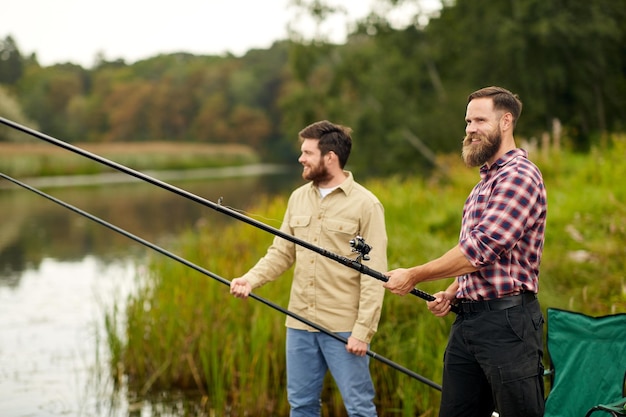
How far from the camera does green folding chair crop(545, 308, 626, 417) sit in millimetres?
3125

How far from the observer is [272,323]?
5.38 meters

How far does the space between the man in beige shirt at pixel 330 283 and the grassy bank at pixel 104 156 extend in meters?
26.7

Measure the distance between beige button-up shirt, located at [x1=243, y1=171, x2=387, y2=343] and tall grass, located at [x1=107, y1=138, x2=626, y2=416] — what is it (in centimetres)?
113

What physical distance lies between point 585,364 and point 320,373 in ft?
3.63

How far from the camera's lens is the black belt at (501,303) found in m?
2.71

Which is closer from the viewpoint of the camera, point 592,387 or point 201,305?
point 592,387

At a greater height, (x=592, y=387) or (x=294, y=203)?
(x=294, y=203)

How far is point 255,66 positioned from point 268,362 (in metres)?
83.9

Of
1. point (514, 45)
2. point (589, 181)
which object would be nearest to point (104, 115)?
point (514, 45)

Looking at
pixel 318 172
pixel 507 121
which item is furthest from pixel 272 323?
pixel 507 121

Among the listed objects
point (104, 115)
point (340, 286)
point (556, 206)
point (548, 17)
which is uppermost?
point (104, 115)

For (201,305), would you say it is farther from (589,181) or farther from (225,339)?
(589,181)

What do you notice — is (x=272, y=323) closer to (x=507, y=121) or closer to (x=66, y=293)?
(x=507, y=121)

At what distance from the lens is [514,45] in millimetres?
18125
